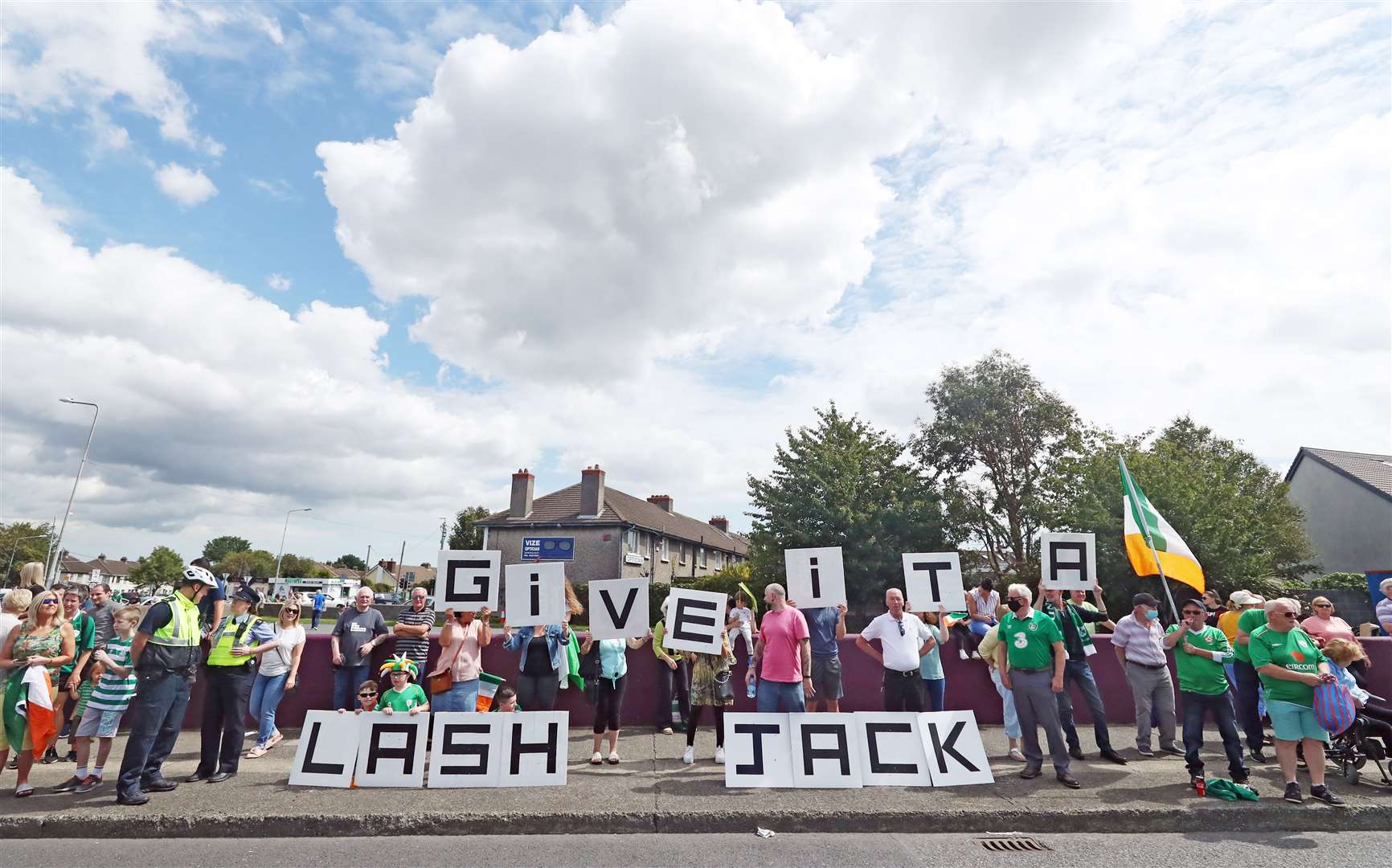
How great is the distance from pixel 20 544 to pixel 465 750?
81370mm

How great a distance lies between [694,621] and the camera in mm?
8016

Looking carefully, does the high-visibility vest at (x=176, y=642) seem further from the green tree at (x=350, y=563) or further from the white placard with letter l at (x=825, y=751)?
the green tree at (x=350, y=563)

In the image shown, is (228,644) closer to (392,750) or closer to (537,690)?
(392,750)

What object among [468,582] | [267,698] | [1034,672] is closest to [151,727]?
[267,698]

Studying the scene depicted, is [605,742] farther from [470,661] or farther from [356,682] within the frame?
[356,682]

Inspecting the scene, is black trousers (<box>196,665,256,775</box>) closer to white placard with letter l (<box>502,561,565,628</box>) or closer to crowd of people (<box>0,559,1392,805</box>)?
crowd of people (<box>0,559,1392,805</box>)

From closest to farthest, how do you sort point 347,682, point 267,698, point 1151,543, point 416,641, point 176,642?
point 176,642
point 267,698
point 347,682
point 416,641
point 1151,543

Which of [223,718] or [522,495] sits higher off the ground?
[522,495]

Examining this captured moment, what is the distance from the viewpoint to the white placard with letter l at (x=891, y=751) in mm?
6898

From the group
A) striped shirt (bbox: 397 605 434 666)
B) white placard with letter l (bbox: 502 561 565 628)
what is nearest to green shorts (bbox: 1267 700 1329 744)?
white placard with letter l (bbox: 502 561 565 628)

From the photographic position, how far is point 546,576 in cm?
787

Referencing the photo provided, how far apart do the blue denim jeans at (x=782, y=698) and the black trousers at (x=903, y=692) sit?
1.04 metres

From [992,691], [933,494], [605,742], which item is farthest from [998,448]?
[605,742]

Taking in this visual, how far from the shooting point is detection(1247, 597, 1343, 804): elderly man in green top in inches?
253
